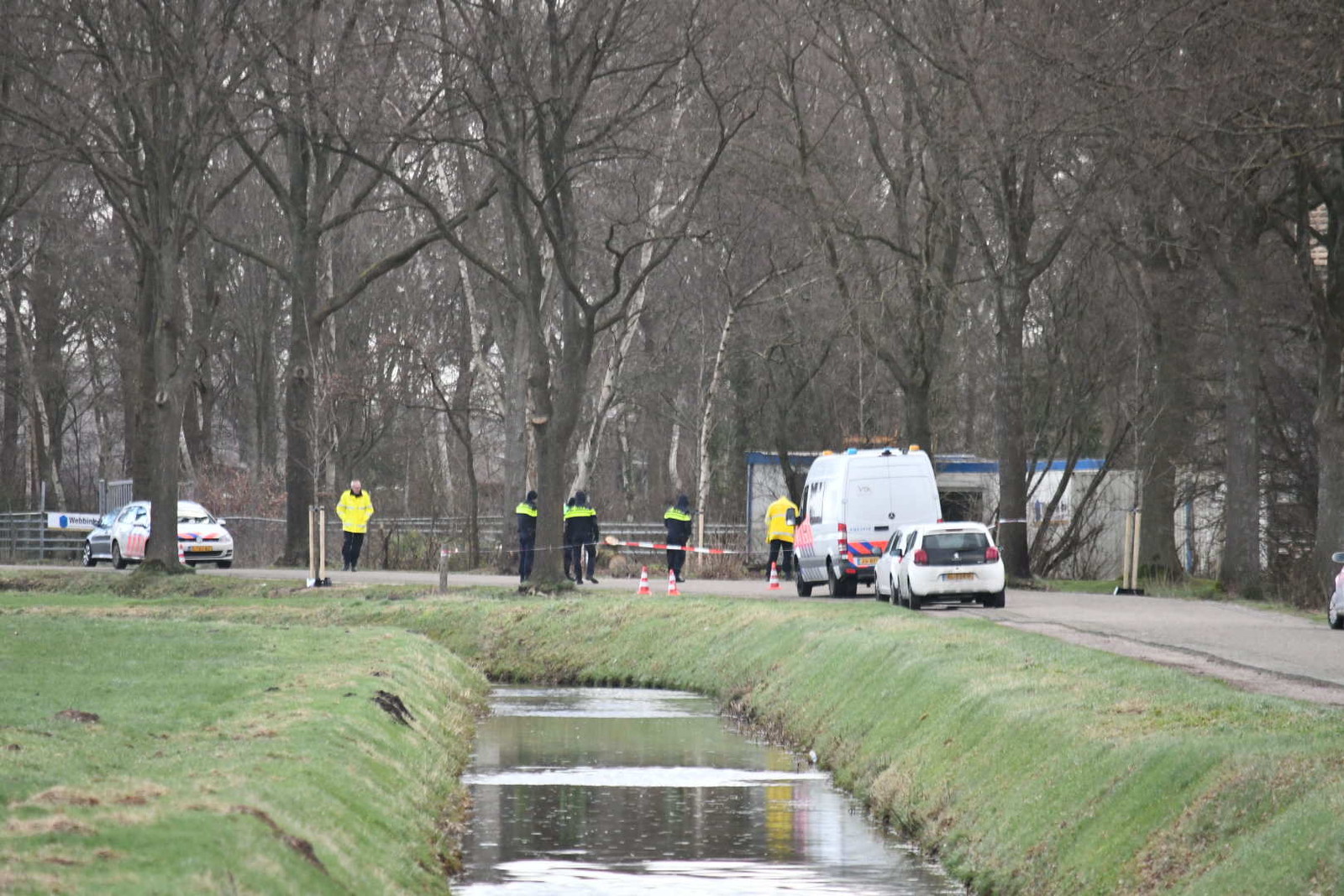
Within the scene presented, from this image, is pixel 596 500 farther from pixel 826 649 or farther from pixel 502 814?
pixel 502 814

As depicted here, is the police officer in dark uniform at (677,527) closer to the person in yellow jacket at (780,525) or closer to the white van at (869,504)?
the person in yellow jacket at (780,525)

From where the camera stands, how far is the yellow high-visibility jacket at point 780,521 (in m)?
42.8

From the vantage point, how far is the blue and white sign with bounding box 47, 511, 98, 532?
57719 mm

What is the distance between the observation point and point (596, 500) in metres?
71.9

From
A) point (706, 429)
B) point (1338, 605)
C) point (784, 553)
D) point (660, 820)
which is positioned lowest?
point (660, 820)

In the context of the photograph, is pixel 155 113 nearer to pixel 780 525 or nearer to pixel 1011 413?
pixel 780 525

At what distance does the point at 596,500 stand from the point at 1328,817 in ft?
201

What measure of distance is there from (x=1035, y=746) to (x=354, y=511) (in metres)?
29.6

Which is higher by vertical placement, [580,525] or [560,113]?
[560,113]

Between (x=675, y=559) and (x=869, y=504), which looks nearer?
(x=869, y=504)

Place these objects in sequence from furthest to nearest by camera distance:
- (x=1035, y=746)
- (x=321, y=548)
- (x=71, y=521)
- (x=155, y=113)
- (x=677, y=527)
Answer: (x=71, y=521), (x=677, y=527), (x=155, y=113), (x=321, y=548), (x=1035, y=746)

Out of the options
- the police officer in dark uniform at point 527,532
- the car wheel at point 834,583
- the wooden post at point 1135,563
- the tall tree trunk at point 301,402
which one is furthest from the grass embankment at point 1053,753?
the tall tree trunk at point 301,402

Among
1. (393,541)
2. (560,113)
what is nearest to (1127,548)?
(560,113)

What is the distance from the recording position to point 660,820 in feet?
59.5
